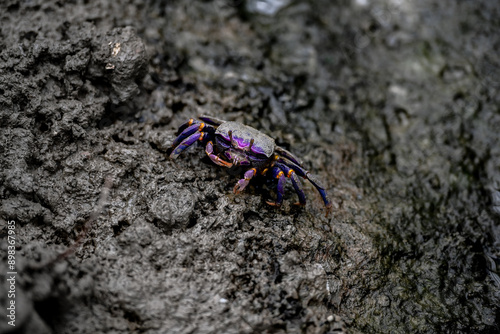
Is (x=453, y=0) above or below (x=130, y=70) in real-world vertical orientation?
below

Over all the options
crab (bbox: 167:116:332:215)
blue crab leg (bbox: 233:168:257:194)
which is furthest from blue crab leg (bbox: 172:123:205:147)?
blue crab leg (bbox: 233:168:257:194)

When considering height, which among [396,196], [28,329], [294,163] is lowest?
[396,196]

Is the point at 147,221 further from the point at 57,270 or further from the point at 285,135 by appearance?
the point at 285,135

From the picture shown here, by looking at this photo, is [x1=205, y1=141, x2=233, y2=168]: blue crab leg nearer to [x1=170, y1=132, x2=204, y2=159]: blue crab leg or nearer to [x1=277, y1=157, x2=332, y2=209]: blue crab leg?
[x1=170, y1=132, x2=204, y2=159]: blue crab leg

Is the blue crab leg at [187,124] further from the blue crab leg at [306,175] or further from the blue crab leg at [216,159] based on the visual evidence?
the blue crab leg at [306,175]

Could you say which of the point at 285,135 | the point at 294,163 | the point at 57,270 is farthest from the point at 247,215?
the point at 57,270

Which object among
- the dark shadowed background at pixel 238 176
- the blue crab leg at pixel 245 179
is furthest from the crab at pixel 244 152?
the dark shadowed background at pixel 238 176

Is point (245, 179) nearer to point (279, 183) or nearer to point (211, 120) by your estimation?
point (279, 183)
